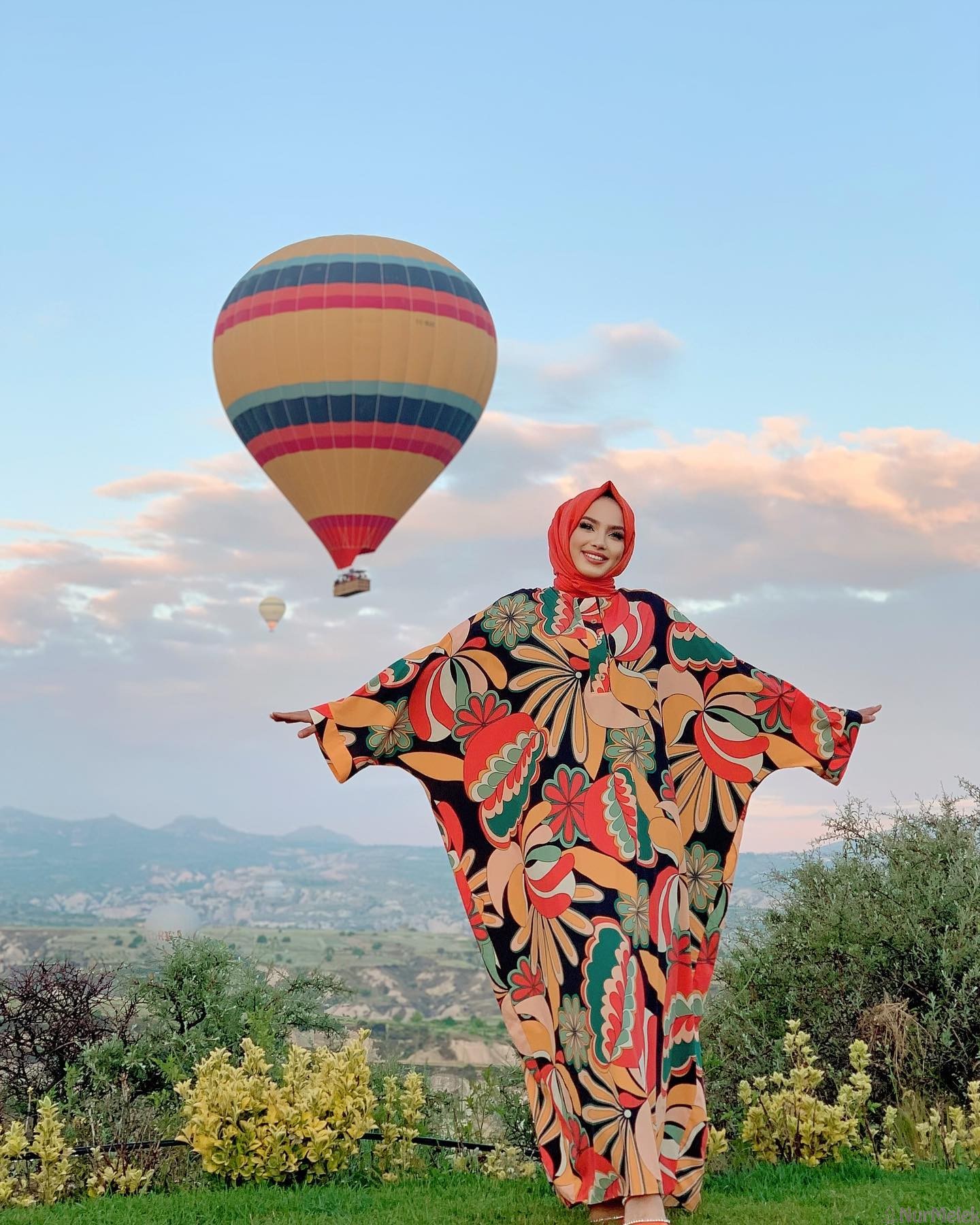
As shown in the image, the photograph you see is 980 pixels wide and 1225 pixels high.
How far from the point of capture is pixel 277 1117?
7312 millimetres

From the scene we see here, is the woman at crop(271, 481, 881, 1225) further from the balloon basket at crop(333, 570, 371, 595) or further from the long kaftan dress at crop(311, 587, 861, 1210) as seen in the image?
the balloon basket at crop(333, 570, 371, 595)

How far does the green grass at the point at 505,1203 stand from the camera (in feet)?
21.6

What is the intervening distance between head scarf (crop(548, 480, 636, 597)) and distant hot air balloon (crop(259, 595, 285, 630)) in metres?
41.0

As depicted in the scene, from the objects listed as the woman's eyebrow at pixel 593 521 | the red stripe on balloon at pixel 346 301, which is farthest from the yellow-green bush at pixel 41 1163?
the red stripe on balloon at pixel 346 301

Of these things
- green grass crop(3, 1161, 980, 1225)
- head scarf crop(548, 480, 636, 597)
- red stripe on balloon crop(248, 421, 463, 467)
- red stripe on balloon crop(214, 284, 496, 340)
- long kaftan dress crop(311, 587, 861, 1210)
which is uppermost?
red stripe on balloon crop(214, 284, 496, 340)

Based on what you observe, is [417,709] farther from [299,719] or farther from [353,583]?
[353,583]

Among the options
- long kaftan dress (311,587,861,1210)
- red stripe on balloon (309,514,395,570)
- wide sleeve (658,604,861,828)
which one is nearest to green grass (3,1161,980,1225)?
long kaftan dress (311,587,861,1210)

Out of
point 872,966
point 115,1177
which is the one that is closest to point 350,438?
point 872,966

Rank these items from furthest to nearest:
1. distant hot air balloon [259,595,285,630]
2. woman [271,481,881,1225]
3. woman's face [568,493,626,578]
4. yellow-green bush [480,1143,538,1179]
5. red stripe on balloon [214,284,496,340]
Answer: distant hot air balloon [259,595,285,630] < red stripe on balloon [214,284,496,340] < yellow-green bush [480,1143,538,1179] < woman's face [568,493,626,578] < woman [271,481,881,1225]

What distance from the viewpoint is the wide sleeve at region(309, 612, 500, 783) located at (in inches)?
273

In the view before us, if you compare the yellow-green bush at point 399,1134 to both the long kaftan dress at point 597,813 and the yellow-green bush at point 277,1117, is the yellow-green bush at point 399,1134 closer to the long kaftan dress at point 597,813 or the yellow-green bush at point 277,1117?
the yellow-green bush at point 277,1117

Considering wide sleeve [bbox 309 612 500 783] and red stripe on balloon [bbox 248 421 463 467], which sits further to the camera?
red stripe on balloon [bbox 248 421 463 467]

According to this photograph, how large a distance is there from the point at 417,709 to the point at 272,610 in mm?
40962

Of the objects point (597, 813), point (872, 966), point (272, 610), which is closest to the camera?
point (597, 813)
